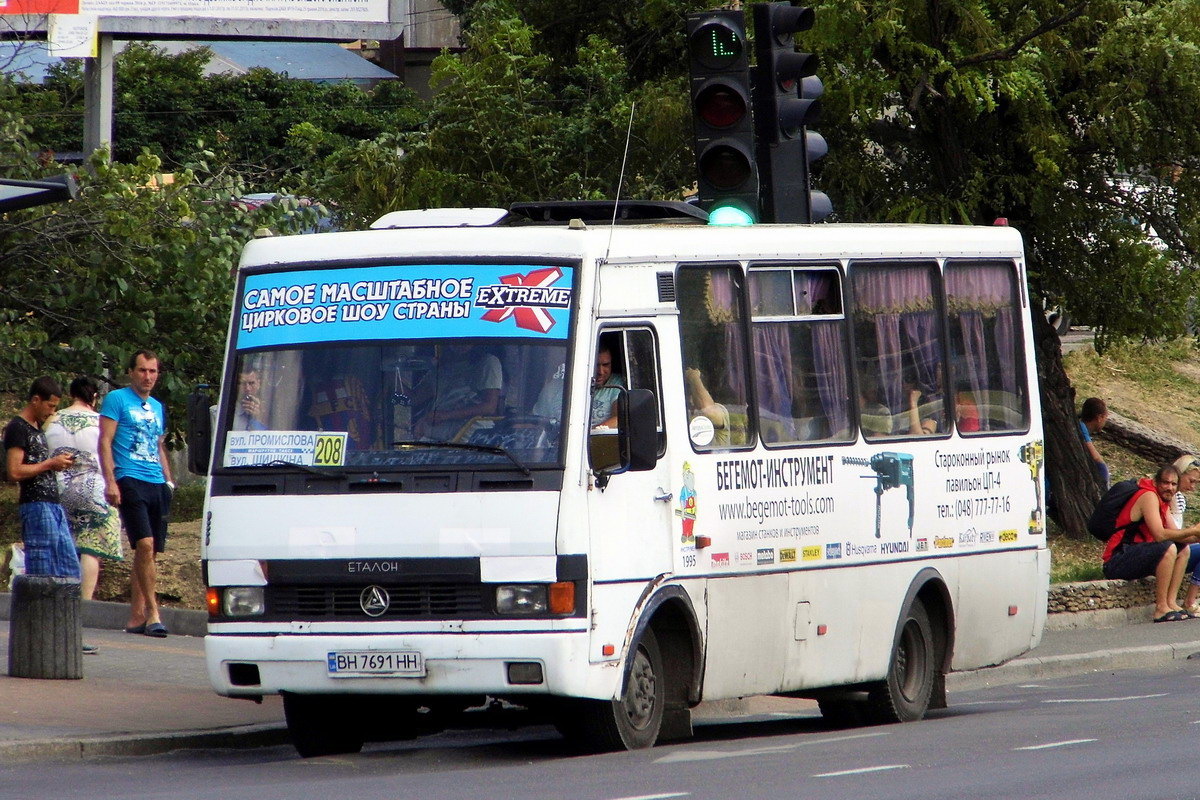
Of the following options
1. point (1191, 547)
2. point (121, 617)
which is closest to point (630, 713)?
point (121, 617)

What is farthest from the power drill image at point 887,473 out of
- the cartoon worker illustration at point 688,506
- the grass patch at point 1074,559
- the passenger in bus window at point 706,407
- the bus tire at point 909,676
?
the grass patch at point 1074,559

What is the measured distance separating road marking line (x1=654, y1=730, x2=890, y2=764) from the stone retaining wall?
7.06 metres

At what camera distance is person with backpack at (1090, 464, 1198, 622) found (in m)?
18.0

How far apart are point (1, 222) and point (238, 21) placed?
18.6ft

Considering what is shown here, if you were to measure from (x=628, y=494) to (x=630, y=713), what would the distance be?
3.60 ft

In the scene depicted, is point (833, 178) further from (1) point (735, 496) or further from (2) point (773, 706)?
(1) point (735, 496)

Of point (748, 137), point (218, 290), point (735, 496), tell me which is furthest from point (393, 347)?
point (218, 290)

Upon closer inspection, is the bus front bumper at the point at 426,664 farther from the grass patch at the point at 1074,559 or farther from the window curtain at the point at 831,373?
the grass patch at the point at 1074,559

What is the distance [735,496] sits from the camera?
10.3 metres

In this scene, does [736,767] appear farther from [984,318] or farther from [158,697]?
[984,318]

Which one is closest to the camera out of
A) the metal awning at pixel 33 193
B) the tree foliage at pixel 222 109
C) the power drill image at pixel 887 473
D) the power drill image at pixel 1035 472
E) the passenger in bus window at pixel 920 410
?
A: the power drill image at pixel 887 473

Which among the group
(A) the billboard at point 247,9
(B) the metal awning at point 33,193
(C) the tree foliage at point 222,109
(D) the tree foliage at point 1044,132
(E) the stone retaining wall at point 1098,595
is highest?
(C) the tree foliage at point 222,109

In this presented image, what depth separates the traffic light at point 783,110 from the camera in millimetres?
12992

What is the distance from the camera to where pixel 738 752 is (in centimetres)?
1018
